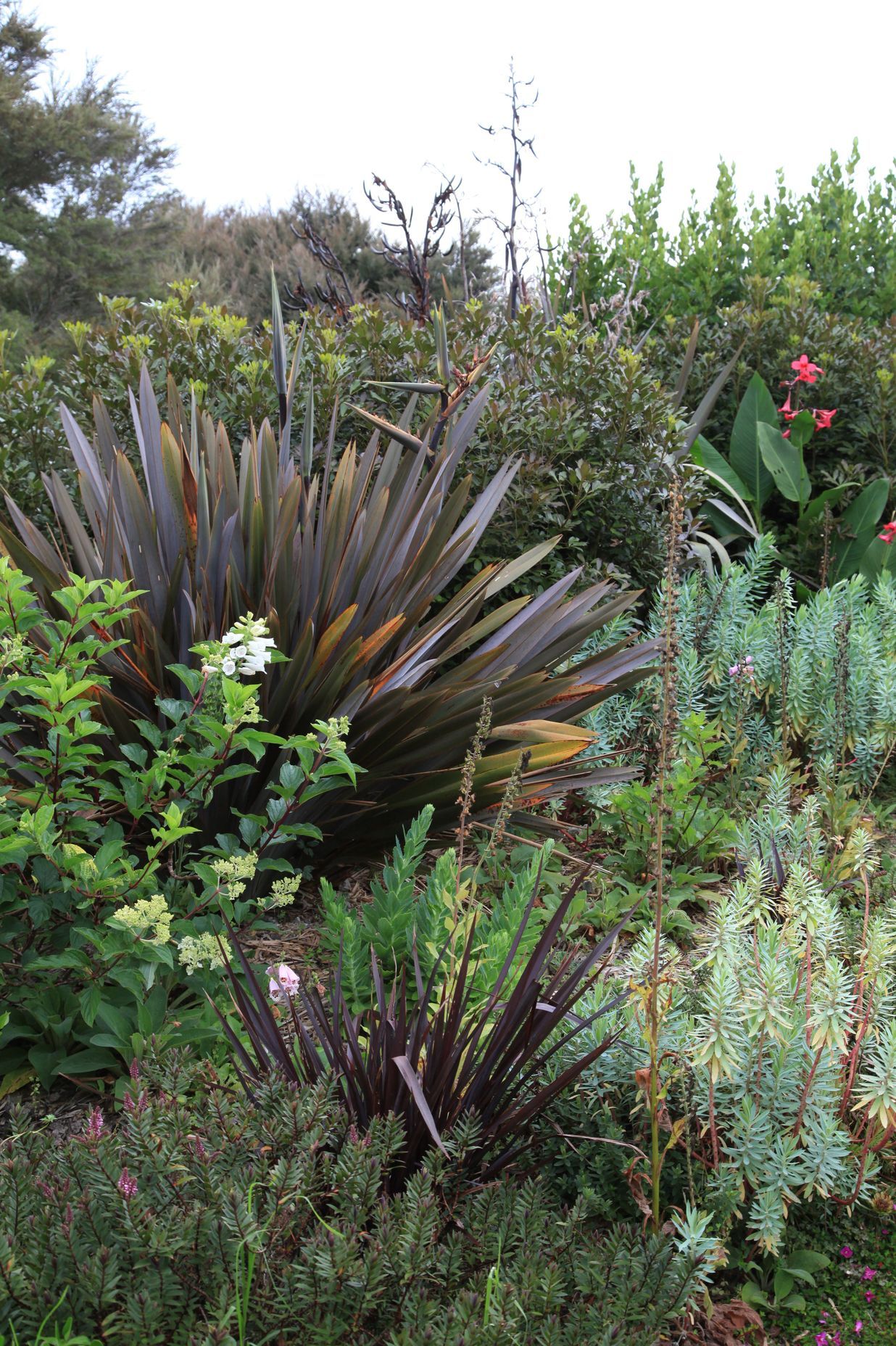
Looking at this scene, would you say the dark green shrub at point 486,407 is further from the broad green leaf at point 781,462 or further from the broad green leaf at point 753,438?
the broad green leaf at point 753,438

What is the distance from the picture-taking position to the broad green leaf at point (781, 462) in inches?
238

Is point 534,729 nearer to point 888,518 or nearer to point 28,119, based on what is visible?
point 888,518

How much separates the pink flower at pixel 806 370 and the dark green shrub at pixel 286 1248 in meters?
5.50

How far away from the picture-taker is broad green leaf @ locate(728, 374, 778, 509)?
6.25 meters

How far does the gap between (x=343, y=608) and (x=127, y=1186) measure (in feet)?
6.53

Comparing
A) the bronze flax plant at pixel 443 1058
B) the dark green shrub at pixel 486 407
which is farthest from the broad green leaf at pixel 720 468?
the bronze flax plant at pixel 443 1058

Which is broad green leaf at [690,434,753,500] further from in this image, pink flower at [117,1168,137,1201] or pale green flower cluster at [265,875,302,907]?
pink flower at [117,1168,137,1201]

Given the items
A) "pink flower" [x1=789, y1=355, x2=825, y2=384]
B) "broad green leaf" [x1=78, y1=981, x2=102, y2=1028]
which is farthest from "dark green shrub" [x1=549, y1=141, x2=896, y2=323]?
"broad green leaf" [x1=78, y1=981, x2=102, y2=1028]

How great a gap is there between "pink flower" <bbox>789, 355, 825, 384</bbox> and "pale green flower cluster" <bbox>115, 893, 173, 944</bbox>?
5.30m

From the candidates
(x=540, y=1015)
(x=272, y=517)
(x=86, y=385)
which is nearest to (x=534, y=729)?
(x=272, y=517)

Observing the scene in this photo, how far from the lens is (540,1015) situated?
6.05ft

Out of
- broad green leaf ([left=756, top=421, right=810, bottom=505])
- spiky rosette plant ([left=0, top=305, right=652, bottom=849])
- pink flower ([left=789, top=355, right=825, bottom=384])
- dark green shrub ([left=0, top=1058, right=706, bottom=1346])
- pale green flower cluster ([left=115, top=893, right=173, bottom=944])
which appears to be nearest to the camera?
dark green shrub ([left=0, top=1058, right=706, bottom=1346])

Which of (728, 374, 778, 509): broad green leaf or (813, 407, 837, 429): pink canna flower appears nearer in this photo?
(813, 407, 837, 429): pink canna flower

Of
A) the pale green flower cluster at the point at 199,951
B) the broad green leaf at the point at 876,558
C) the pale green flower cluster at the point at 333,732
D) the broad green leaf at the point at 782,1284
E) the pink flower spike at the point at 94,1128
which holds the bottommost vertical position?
the broad green leaf at the point at 782,1284
